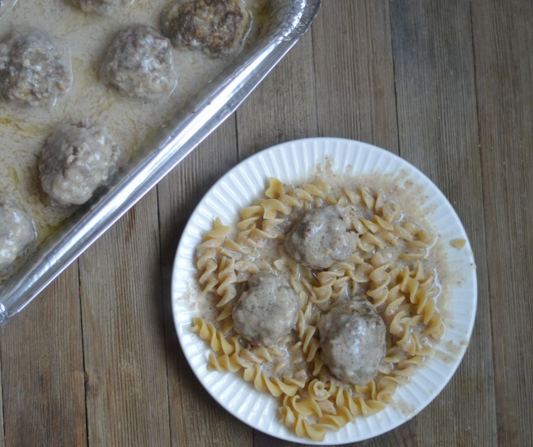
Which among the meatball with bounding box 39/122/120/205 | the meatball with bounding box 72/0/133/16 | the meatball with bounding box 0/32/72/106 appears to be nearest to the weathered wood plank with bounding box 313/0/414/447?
the meatball with bounding box 72/0/133/16

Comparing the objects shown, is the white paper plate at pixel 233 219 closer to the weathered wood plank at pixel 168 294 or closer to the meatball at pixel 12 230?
the weathered wood plank at pixel 168 294

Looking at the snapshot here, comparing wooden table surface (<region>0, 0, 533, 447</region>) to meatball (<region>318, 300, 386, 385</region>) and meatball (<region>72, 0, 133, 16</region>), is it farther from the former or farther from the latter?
meatball (<region>72, 0, 133, 16</region>)

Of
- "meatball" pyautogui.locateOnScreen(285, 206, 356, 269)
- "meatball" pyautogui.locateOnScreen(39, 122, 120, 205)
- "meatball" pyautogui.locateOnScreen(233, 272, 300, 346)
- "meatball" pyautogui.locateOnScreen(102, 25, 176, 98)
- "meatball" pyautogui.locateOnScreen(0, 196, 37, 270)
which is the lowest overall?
"meatball" pyautogui.locateOnScreen(233, 272, 300, 346)

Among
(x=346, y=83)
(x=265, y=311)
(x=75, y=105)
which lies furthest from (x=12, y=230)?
(x=346, y=83)

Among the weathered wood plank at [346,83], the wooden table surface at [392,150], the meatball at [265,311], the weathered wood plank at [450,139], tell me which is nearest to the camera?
the meatball at [265,311]

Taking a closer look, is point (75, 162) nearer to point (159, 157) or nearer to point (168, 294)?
point (159, 157)

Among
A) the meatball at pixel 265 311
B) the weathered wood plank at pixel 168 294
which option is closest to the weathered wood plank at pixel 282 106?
the weathered wood plank at pixel 168 294
